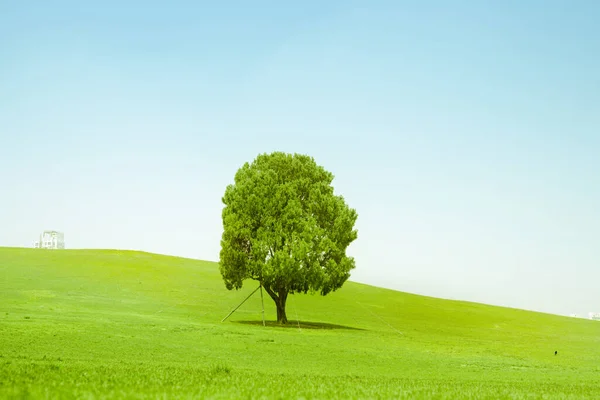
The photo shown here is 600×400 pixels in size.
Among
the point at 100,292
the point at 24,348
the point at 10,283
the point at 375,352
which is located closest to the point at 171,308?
the point at 100,292

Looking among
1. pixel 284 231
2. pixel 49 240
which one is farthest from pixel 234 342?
pixel 49 240

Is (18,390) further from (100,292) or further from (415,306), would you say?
(415,306)

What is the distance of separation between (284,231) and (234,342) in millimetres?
20305

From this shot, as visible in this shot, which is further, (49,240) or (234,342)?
(49,240)

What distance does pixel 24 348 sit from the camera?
3191 centimetres

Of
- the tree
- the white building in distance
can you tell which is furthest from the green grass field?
the white building in distance

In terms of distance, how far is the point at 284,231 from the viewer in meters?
62.3

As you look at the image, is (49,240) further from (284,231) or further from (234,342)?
(234,342)

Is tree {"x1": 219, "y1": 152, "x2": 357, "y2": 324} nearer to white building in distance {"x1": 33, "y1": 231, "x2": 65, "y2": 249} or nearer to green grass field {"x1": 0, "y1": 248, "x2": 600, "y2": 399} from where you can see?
green grass field {"x1": 0, "y1": 248, "x2": 600, "y2": 399}

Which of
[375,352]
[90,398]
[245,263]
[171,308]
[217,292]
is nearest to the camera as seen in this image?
[90,398]

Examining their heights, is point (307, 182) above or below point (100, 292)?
above

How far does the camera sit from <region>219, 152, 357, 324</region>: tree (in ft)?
201

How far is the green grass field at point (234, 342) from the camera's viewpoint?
17672mm

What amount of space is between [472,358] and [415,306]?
61.0 meters
